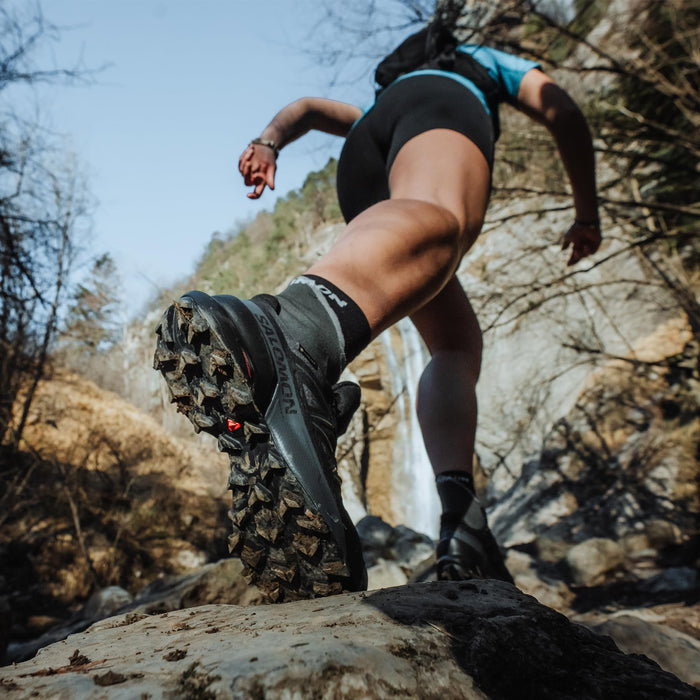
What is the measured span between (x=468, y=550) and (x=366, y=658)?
26.9 inches

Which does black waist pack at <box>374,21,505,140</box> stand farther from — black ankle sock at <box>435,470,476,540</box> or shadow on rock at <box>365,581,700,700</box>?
shadow on rock at <box>365,581,700,700</box>

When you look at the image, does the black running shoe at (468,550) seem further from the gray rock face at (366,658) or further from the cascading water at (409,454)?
the cascading water at (409,454)

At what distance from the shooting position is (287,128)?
1.57 metres

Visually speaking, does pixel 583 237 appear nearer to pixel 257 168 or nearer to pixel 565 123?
pixel 565 123

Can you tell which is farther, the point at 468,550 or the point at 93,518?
the point at 93,518

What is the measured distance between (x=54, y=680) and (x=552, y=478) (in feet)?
18.6

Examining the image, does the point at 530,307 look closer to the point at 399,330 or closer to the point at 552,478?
the point at 552,478

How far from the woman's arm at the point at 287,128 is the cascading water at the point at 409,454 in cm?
689

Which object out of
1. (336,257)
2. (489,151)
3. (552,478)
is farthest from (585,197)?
(552,478)

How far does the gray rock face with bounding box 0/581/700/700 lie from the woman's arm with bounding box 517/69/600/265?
1.27 m

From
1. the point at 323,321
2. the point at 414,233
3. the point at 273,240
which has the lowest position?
the point at 323,321

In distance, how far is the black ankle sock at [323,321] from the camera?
91 centimetres

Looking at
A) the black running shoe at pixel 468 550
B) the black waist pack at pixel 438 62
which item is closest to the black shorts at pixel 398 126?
the black waist pack at pixel 438 62

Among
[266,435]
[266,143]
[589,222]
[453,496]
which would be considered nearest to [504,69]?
[589,222]
